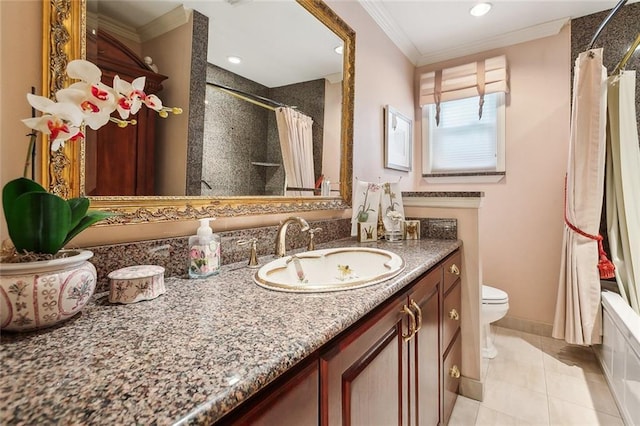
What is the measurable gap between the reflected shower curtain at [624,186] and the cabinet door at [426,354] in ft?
4.71

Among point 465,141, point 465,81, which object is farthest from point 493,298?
point 465,81

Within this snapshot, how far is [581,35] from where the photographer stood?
2.18 meters

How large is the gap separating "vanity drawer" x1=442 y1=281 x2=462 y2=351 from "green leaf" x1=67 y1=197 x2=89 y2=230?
131cm

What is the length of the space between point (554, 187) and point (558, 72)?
87 cm

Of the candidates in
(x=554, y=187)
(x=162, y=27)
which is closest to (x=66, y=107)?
(x=162, y=27)

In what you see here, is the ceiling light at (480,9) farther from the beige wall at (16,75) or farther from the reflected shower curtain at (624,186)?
the beige wall at (16,75)

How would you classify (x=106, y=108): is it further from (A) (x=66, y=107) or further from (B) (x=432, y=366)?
(B) (x=432, y=366)

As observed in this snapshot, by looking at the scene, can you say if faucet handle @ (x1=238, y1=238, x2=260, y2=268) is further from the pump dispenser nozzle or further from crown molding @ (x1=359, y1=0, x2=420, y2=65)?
crown molding @ (x1=359, y1=0, x2=420, y2=65)

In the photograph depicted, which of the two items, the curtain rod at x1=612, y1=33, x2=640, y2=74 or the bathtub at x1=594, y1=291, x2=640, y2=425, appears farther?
the curtain rod at x1=612, y1=33, x2=640, y2=74

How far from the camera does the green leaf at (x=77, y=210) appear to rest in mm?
590

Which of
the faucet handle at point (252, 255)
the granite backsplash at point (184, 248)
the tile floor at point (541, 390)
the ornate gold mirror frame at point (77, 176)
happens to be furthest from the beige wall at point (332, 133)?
the tile floor at point (541, 390)

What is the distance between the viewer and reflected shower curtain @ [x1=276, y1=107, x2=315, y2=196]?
134cm

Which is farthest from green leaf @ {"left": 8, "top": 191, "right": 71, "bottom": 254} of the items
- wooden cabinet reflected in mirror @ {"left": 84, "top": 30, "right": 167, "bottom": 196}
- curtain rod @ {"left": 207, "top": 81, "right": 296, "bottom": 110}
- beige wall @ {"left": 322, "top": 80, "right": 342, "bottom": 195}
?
beige wall @ {"left": 322, "top": 80, "right": 342, "bottom": 195}

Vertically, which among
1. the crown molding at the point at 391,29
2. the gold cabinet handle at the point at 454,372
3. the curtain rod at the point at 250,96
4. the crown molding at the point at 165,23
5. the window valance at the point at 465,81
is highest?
the crown molding at the point at 391,29
